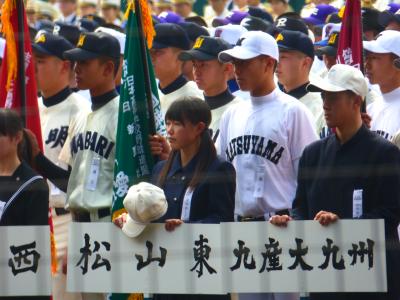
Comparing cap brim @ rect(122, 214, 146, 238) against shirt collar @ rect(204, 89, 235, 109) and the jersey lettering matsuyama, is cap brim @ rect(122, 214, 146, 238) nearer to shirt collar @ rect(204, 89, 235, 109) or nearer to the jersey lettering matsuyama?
the jersey lettering matsuyama

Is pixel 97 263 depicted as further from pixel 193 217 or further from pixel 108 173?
pixel 108 173

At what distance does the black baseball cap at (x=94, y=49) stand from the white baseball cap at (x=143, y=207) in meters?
1.57

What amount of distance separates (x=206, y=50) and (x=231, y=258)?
2.09 meters

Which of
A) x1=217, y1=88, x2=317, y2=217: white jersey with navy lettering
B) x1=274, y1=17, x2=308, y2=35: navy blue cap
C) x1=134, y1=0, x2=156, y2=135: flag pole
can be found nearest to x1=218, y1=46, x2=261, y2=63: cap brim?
x1=217, y1=88, x2=317, y2=217: white jersey with navy lettering

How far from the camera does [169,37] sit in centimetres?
795

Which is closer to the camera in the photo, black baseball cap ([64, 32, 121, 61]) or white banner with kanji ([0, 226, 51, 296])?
white banner with kanji ([0, 226, 51, 296])

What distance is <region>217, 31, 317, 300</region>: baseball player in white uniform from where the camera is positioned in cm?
636

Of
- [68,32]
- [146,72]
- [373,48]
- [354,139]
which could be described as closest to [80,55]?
[146,72]

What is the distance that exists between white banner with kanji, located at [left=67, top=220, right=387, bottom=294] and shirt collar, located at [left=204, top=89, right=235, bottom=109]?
5.74 feet

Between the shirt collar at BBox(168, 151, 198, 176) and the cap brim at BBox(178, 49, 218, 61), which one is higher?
the cap brim at BBox(178, 49, 218, 61)

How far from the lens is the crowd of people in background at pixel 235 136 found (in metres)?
5.59

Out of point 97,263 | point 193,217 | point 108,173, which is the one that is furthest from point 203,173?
point 108,173

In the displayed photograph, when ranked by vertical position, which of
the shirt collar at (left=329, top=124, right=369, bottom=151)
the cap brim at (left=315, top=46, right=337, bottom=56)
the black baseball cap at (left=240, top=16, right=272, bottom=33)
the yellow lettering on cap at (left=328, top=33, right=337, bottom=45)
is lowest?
the shirt collar at (left=329, top=124, right=369, bottom=151)

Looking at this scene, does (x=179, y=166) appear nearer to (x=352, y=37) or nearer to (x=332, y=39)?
(x=352, y=37)
